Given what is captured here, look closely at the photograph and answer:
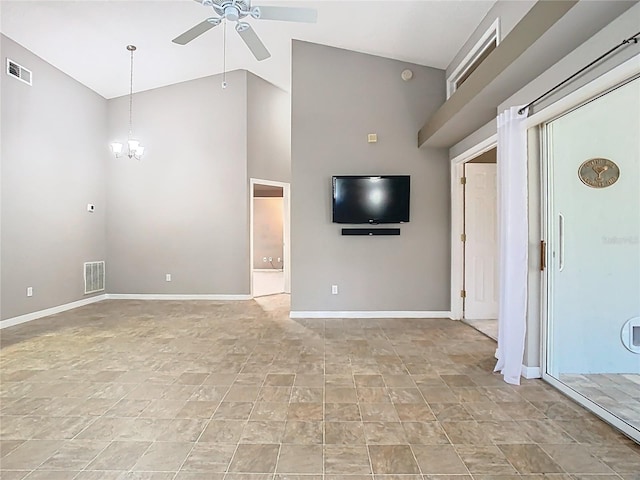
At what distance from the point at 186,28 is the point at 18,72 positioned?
2297 mm

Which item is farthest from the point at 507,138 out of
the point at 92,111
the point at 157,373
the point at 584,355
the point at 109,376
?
the point at 92,111

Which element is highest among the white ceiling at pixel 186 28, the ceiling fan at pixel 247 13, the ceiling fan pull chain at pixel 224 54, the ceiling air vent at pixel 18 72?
the ceiling fan pull chain at pixel 224 54

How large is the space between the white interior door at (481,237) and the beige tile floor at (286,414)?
99cm

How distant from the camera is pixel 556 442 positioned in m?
1.96

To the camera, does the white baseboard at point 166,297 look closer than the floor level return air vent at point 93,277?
No

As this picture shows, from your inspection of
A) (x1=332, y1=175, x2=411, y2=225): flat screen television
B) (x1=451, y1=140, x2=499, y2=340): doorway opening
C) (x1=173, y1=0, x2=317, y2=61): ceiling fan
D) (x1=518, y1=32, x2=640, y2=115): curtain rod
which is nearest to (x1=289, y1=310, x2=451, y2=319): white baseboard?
(x1=451, y1=140, x2=499, y2=340): doorway opening

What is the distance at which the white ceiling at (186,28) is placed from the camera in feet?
12.7

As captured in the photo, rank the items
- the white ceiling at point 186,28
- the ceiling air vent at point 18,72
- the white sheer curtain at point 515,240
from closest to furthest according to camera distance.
Answer: the white sheer curtain at point 515,240 < the white ceiling at point 186,28 < the ceiling air vent at point 18,72

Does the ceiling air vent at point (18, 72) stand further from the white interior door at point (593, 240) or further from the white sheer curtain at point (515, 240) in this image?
the white interior door at point (593, 240)

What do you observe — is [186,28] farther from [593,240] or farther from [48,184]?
[593,240]

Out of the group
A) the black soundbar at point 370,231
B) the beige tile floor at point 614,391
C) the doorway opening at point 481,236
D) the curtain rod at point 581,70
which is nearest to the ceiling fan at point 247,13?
the curtain rod at point 581,70

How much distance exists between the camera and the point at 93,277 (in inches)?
241

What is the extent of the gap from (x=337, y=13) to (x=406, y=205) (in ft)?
8.29

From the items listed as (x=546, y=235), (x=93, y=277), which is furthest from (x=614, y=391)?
(x=93, y=277)
